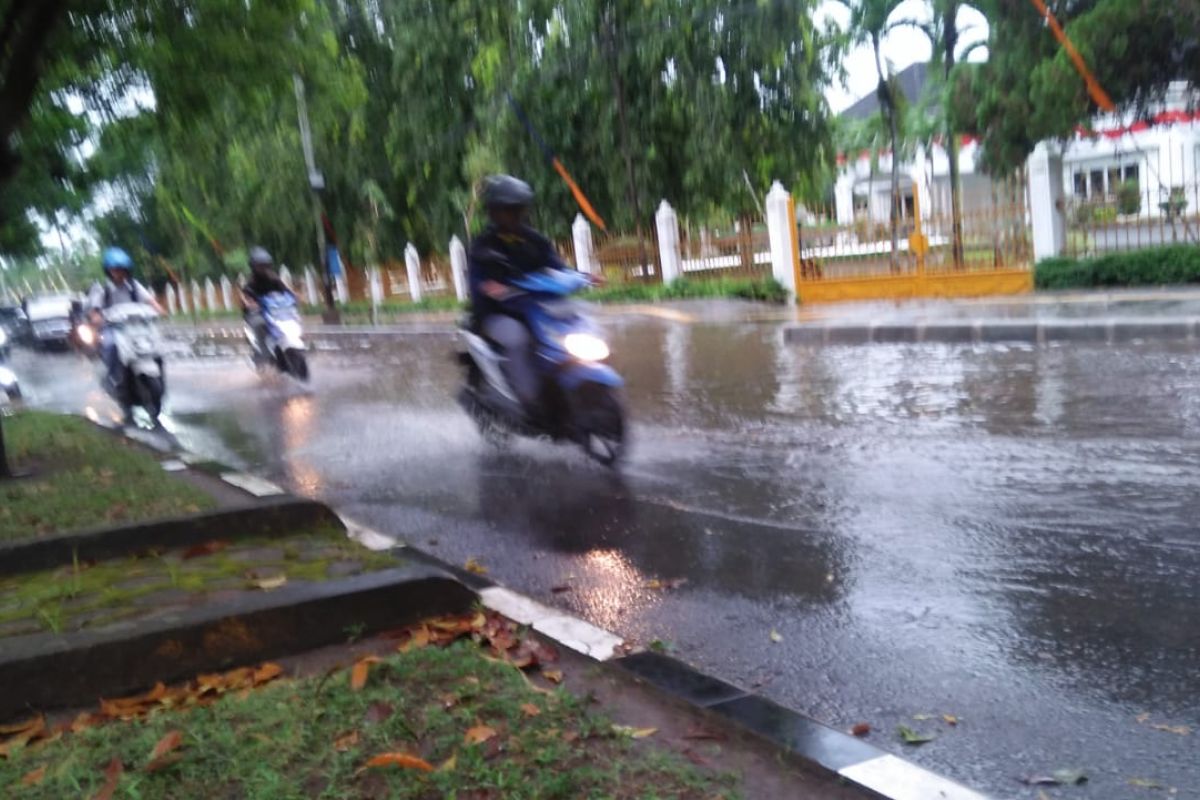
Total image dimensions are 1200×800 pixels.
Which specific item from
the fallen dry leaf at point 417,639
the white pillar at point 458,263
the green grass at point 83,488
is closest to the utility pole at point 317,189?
the white pillar at point 458,263

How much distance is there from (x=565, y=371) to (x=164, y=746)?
4.19 metres

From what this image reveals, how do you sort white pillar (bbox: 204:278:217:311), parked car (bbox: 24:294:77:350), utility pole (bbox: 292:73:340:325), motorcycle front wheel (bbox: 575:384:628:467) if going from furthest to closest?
white pillar (bbox: 204:278:217:311)
parked car (bbox: 24:294:77:350)
utility pole (bbox: 292:73:340:325)
motorcycle front wheel (bbox: 575:384:628:467)

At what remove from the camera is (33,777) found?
Result: 3.31 meters

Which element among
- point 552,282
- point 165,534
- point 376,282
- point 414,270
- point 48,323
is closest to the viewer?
point 165,534

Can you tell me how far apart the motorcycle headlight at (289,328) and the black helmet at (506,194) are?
7.54 m

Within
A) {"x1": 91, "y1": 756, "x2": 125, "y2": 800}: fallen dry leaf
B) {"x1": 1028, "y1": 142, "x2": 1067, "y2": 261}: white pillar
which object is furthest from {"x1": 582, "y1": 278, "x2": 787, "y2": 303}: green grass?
{"x1": 91, "y1": 756, "x2": 125, "y2": 800}: fallen dry leaf

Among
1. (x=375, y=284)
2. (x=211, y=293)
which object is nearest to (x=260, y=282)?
(x=375, y=284)

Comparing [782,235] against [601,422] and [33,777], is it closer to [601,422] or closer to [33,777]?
[601,422]

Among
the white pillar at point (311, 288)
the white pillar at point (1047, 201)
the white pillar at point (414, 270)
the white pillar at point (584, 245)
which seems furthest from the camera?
the white pillar at point (311, 288)

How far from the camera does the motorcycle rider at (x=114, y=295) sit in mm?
12266

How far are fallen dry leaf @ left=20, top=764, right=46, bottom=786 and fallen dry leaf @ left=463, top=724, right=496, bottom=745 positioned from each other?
1.19m

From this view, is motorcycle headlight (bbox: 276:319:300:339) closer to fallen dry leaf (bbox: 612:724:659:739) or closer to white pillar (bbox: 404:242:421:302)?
fallen dry leaf (bbox: 612:724:659:739)

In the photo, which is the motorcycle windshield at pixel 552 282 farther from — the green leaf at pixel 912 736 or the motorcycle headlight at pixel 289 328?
the motorcycle headlight at pixel 289 328

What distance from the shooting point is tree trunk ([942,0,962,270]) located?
63.5ft
